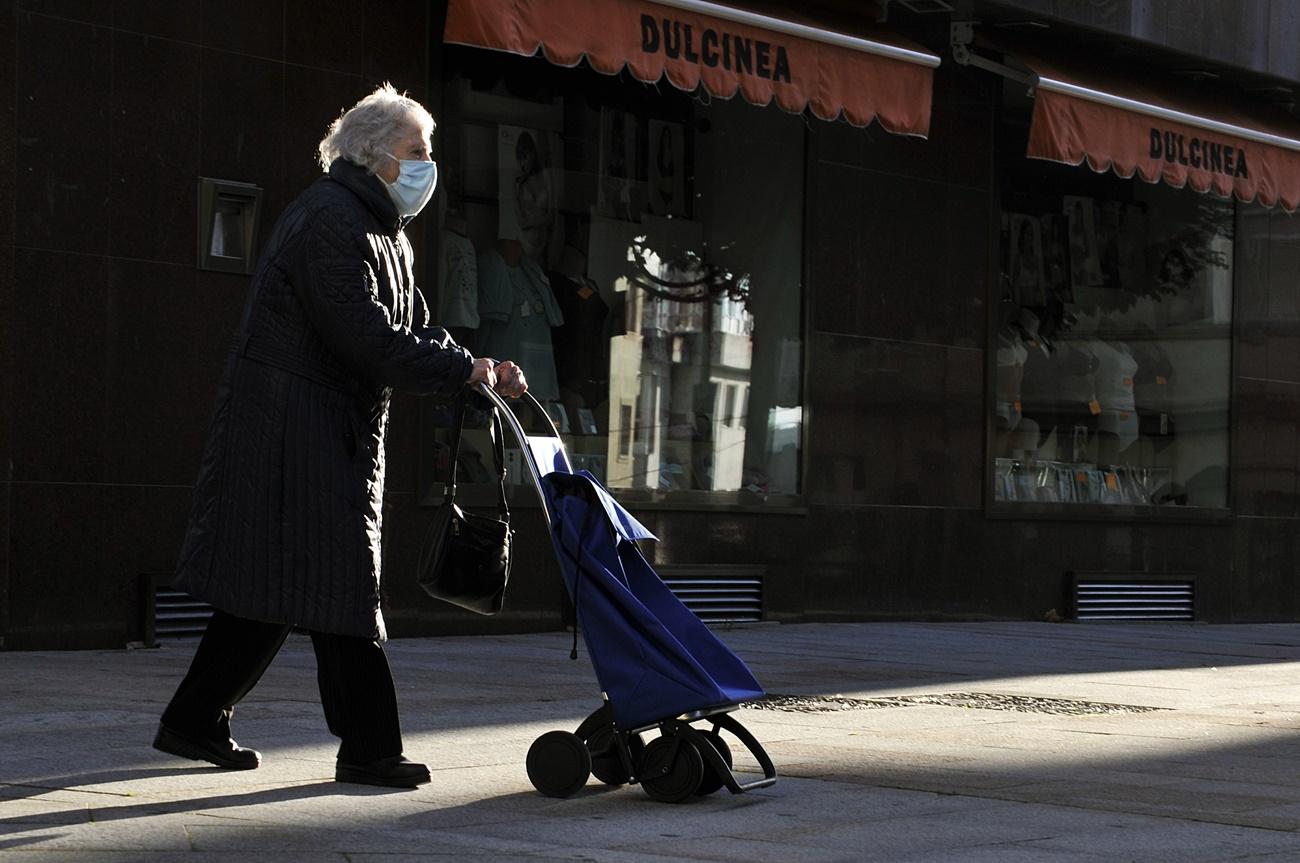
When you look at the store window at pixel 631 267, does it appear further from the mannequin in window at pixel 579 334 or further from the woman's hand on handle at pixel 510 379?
the woman's hand on handle at pixel 510 379

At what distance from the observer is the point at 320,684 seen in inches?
202

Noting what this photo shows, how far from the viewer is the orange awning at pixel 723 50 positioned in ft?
30.6

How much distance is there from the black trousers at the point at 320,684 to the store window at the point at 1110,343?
356 inches

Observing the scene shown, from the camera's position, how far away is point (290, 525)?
5.07 metres

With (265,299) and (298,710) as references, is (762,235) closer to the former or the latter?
(298,710)

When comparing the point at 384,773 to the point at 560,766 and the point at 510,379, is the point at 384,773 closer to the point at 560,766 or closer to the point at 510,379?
the point at 560,766

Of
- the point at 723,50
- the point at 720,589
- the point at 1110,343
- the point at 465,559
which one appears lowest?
the point at 720,589

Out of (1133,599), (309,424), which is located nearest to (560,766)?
(309,424)

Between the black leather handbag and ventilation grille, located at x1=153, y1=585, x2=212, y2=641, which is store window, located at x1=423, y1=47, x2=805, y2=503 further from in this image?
the black leather handbag

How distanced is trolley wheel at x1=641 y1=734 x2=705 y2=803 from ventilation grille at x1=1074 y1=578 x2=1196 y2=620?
943cm

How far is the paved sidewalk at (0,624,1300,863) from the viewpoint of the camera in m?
4.43

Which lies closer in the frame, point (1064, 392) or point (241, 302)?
point (241, 302)

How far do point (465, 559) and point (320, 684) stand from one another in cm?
49

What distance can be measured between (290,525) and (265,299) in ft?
1.92
